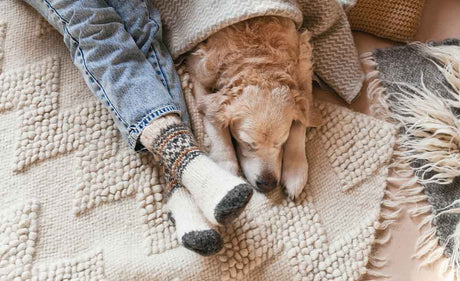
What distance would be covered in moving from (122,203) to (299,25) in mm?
769

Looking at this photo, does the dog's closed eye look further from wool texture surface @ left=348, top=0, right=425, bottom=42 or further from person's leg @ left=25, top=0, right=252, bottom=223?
wool texture surface @ left=348, top=0, right=425, bottom=42

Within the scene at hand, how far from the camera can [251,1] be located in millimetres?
1297

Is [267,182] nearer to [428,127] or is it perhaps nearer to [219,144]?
[219,144]

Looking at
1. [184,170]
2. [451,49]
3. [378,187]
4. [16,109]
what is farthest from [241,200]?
[451,49]

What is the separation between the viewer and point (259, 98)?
1.25 metres

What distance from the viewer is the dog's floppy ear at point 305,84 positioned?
4.45 feet

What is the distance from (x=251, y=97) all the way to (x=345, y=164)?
0.41 metres

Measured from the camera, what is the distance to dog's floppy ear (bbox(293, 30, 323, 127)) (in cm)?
136

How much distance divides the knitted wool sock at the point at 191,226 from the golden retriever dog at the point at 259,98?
16cm

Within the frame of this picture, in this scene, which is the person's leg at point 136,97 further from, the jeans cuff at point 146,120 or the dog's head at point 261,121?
the dog's head at point 261,121

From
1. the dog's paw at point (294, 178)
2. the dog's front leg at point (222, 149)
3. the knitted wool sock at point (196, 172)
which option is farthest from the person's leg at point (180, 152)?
the dog's paw at point (294, 178)

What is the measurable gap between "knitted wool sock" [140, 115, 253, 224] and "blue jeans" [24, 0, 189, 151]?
5 centimetres

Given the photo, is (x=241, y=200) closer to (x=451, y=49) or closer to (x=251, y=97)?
(x=251, y=97)

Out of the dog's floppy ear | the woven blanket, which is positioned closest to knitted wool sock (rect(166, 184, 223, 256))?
the dog's floppy ear
